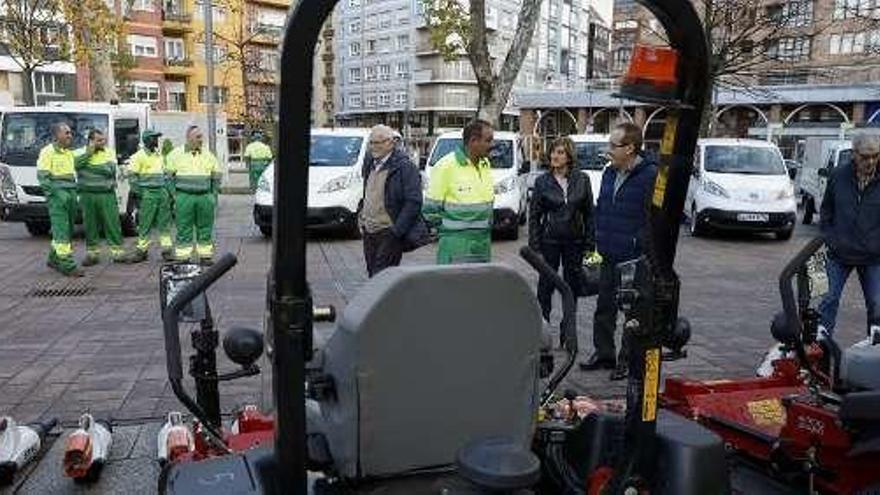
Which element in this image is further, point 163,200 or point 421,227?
point 163,200

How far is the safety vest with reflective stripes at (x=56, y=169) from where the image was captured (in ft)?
33.3

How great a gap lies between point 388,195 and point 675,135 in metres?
4.50

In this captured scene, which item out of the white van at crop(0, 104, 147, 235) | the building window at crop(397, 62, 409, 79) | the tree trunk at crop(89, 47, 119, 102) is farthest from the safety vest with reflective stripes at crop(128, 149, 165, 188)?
the building window at crop(397, 62, 409, 79)

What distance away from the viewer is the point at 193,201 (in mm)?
10648

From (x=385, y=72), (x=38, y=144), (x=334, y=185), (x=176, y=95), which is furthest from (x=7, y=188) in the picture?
(x=385, y=72)

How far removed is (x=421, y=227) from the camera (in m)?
6.44

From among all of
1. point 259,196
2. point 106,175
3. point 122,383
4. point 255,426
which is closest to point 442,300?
point 255,426

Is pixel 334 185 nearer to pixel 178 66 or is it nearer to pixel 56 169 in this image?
pixel 56 169

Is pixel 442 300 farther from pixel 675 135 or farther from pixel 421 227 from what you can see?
pixel 421 227

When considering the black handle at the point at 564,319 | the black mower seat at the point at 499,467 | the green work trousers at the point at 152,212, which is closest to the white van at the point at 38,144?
the green work trousers at the point at 152,212

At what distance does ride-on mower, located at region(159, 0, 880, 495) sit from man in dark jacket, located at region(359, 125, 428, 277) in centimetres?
401

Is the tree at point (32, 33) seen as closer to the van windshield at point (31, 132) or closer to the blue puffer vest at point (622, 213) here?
the van windshield at point (31, 132)

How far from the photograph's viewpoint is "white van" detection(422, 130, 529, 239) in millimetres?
13273

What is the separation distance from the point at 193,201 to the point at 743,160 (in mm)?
10048
